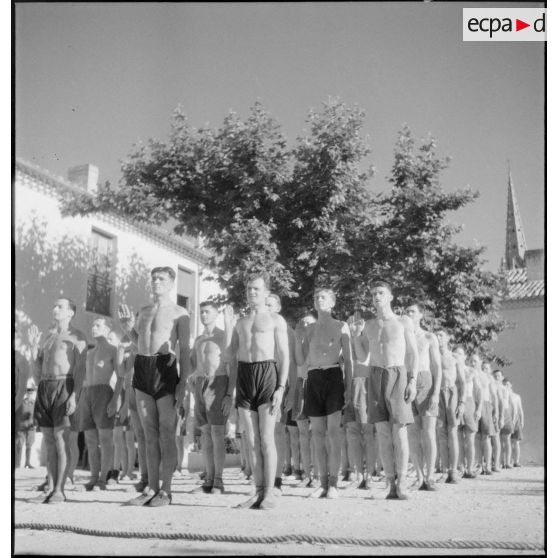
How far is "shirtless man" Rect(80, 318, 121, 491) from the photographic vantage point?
6.68 meters

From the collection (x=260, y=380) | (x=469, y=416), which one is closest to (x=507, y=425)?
(x=469, y=416)

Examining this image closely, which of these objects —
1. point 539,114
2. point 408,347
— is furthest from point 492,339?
point 539,114

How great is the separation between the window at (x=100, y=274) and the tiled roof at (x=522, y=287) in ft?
22.0

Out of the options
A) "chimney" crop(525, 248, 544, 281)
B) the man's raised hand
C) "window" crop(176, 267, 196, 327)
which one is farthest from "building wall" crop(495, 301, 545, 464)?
"window" crop(176, 267, 196, 327)

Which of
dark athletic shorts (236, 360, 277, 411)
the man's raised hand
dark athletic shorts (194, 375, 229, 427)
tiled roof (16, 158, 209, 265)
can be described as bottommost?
dark athletic shorts (194, 375, 229, 427)

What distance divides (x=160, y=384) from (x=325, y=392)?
1.38 metres

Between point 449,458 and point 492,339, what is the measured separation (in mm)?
2915

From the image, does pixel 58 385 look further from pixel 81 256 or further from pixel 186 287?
pixel 186 287

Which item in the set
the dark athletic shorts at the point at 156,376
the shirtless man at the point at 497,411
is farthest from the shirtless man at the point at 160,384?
the shirtless man at the point at 497,411

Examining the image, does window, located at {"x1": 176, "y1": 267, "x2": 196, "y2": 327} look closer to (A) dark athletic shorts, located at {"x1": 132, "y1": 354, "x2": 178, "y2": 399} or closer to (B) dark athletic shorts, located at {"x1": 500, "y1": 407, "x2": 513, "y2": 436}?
(B) dark athletic shorts, located at {"x1": 500, "y1": 407, "x2": 513, "y2": 436}

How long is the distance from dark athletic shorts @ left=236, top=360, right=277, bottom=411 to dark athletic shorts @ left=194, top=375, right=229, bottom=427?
1014 mm

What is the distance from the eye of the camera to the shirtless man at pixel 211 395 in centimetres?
604

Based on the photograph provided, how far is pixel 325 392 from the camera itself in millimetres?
5680

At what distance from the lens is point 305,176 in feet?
36.7
